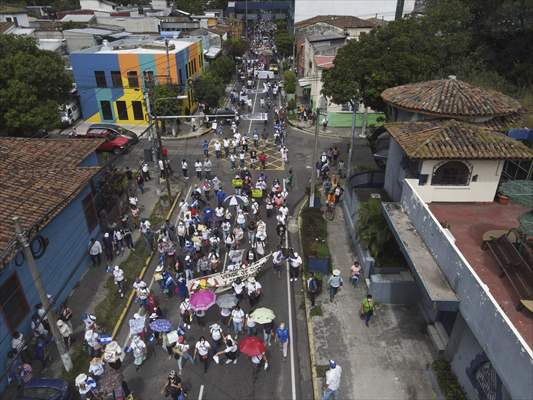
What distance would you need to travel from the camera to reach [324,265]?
1681 centimetres

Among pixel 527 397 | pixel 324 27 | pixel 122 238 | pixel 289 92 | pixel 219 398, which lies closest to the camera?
pixel 527 397

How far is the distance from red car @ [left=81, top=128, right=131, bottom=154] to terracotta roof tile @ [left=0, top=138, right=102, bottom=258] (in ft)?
31.0

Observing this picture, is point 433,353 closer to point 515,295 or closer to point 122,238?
point 515,295

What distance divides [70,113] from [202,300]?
92.8ft

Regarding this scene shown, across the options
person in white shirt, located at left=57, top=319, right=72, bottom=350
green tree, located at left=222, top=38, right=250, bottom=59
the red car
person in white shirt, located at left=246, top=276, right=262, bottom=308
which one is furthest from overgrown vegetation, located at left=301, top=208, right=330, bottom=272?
green tree, located at left=222, top=38, right=250, bottom=59

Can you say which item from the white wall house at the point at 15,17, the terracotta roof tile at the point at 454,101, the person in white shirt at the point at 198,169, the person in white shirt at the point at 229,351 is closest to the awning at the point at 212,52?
the white wall house at the point at 15,17

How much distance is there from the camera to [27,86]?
26766mm

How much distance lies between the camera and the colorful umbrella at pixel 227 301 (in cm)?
1362

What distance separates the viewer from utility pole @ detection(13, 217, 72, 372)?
10.1 metres

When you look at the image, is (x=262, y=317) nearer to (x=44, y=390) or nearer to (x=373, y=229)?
(x=373, y=229)

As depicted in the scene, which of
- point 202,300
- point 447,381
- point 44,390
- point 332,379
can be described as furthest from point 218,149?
point 447,381

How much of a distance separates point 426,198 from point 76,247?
13845 millimetres

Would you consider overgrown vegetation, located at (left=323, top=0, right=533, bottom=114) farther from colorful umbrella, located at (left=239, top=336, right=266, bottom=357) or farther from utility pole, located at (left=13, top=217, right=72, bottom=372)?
utility pole, located at (left=13, top=217, right=72, bottom=372)

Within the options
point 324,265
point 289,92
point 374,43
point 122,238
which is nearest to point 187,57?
point 289,92
